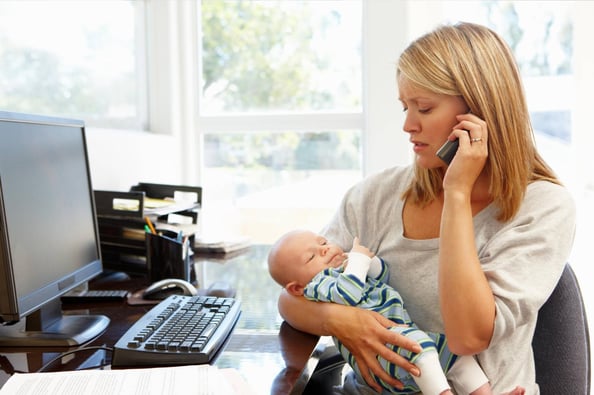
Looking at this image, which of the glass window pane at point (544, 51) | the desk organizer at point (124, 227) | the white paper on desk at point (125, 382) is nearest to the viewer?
the white paper on desk at point (125, 382)

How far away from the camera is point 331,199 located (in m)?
3.23

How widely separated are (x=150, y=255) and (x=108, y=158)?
2.28 ft

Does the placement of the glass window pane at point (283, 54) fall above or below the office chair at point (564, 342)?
above

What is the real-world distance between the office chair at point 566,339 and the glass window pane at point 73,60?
1.71m

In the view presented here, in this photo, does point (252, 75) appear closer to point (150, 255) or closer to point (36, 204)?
point (150, 255)

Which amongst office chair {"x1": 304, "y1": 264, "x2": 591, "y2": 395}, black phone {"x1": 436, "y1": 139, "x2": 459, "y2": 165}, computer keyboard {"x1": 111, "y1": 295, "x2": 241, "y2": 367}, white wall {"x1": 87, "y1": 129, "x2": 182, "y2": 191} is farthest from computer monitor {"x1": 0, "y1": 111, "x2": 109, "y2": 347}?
office chair {"x1": 304, "y1": 264, "x2": 591, "y2": 395}

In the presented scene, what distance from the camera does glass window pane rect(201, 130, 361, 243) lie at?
318cm

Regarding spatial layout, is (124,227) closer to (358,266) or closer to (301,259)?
(301,259)

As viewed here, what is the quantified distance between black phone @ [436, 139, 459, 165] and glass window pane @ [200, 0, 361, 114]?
6.28ft

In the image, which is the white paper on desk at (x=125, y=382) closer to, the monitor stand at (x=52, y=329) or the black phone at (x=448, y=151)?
the monitor stand at (x=52, y=329)

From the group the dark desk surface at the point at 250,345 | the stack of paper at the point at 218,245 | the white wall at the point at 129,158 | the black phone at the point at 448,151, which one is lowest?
the stack of paper at the point at 218,245

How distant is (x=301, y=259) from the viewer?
149 centimetres

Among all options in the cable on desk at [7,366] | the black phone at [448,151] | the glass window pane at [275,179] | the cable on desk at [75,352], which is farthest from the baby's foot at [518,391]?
the glass window pane at [275,179]

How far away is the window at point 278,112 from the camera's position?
3.16 metres
